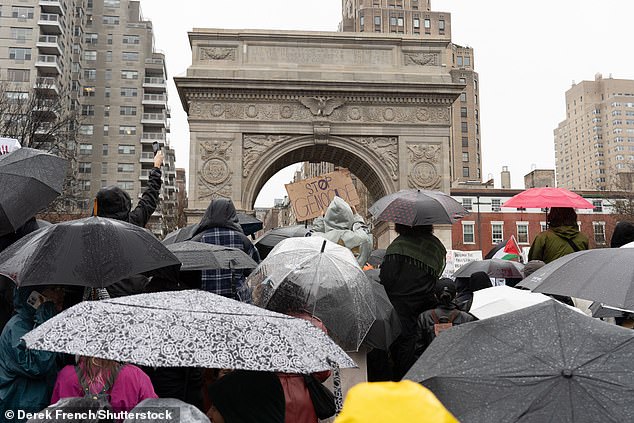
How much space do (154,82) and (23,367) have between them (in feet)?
203

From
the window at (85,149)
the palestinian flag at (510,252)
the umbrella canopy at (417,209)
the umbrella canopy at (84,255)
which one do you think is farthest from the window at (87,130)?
the umbrella canopy at (84,255)

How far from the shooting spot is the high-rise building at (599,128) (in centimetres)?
12825

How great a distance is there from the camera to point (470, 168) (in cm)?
7981

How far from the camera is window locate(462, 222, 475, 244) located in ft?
148

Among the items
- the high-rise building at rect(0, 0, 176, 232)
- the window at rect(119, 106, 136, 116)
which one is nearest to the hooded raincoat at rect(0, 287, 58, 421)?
the high-rise building at rect(0, 0, 176, 232)

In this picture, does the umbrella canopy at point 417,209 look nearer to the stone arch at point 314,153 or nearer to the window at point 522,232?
the stone arch at point 314,153

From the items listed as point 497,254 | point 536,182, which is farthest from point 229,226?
point 536,182

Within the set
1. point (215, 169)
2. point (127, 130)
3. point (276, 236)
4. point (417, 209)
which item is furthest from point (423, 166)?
point (127, 130)

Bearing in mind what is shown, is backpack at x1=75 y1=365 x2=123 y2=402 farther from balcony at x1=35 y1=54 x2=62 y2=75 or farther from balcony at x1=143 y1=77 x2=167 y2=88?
balcony at x1=143 y1=77 x2=167 y2=88

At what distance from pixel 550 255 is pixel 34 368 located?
5.14 meters

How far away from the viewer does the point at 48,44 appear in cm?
4991

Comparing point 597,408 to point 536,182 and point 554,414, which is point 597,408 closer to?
point 554,414

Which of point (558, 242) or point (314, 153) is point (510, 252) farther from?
point (314, 153)

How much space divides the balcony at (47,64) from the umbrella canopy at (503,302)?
5214 cm
